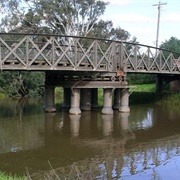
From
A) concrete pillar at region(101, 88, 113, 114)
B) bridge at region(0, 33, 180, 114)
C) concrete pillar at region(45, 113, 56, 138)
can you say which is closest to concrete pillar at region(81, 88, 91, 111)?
bridge at region(0, 33, 180, 114)

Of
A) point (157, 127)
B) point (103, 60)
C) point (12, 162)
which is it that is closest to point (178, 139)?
point (157, 127)

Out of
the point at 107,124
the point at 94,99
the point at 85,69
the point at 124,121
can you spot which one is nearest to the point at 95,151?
the point at 107,124

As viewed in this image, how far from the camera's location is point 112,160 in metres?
14.3

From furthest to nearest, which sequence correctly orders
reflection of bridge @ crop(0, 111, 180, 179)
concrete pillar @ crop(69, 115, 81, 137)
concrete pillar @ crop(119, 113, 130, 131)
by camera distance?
concrete pillar @ crop(119, 113, 130, 131)
concrete pillar @ crop(69, 115, 81, 137)
reflection of bridge @ crop(0, 111, 180, 179)

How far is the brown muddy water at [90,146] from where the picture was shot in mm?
12688

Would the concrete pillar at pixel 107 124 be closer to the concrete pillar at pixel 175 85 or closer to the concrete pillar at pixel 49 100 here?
the concrete pillar at pixel 49 100

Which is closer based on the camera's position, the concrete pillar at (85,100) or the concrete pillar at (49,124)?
the concrete pillar at (49,124)

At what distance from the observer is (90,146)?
16953 mm

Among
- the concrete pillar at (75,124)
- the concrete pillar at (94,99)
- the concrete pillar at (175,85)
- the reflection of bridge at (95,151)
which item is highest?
the concrete pillar at (175,85)

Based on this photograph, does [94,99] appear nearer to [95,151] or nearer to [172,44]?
[95,151]

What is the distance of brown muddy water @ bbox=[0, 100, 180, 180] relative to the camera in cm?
1269

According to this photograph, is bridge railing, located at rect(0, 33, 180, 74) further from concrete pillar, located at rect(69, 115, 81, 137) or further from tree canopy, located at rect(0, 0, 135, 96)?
tree canopy, located at rect(0, 0, 135, 96)

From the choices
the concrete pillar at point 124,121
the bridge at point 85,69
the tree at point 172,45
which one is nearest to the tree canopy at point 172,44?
the tree at point 172,45

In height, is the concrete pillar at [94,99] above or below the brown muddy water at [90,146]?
above
